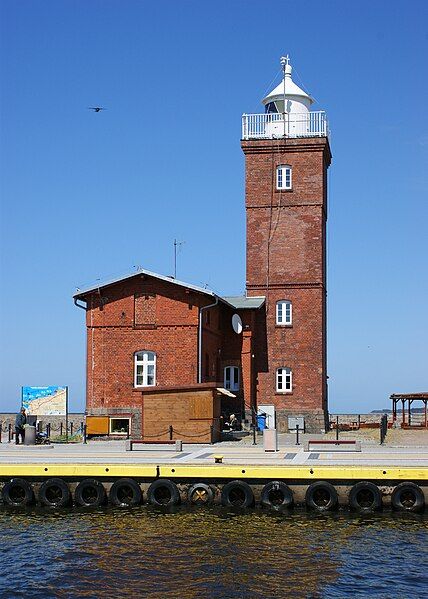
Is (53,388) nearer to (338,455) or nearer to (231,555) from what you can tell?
(338,455)

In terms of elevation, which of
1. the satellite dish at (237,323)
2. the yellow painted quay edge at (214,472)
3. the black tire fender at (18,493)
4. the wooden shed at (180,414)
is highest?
the satellite dish at (237,323)

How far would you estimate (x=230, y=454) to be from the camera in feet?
106

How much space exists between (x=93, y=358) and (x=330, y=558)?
83.1 ft

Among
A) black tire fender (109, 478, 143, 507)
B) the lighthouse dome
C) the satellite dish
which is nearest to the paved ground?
black tire fender (109, 478, 143, 507)

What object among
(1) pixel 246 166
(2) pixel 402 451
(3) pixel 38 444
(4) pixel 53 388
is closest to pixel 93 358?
(4) pixel 53 388

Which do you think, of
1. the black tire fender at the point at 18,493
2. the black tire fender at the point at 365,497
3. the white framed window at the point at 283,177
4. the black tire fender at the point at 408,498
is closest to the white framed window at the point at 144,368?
the white framed window at the point at 283,177

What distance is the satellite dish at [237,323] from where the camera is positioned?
48406 millimetres

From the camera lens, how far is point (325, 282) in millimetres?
52219

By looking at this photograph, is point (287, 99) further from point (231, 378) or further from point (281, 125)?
point (231, 378)

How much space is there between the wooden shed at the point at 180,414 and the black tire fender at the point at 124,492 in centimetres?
1049

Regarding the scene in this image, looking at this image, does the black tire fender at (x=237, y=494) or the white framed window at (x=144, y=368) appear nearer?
the black tire fender at (x=237, y=494)

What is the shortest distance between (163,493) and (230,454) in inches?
210

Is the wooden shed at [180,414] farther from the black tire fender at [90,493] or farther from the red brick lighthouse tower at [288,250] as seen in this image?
the red brick lighthouse tower at [288,250]

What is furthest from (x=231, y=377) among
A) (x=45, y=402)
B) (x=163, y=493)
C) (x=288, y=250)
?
(x=163, y=493)
